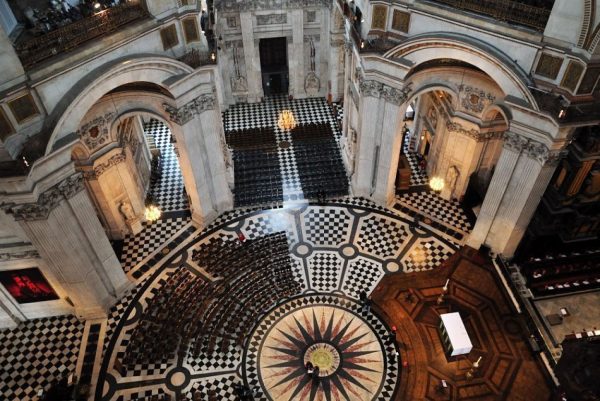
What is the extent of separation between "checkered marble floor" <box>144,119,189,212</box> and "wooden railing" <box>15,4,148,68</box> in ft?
30.9

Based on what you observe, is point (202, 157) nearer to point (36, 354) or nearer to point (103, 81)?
point (103, 81)

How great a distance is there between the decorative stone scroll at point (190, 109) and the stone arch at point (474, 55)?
6835mm

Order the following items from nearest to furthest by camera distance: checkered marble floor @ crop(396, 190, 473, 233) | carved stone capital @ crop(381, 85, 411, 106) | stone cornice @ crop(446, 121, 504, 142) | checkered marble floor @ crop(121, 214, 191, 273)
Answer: carved stone capital @ crop(381, 85, 411, 106)
stone cornice @ crop(446, 121, 504, 142)
checkered marble floor @ crop(121, 214, 191, 273)
checkered marble floor @ crop(396, 190, 473, 233)

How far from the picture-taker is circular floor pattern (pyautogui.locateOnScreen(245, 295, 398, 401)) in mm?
15445

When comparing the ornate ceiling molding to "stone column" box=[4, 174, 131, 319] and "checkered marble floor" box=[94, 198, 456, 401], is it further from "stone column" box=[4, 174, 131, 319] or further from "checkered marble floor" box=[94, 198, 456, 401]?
"checkered marble floor" box=[94, 198, 456, 401]

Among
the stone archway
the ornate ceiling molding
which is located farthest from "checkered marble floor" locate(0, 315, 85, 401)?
the stone archway

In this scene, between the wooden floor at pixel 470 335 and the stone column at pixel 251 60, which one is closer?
the wooden floor at pixel 470 335

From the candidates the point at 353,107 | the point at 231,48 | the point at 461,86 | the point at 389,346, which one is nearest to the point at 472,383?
the point at 389,346

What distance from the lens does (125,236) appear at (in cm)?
2055

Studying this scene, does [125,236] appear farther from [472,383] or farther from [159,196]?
[472,383]

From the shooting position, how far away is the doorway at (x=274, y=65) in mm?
26422

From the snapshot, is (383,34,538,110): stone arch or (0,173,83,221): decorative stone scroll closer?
(0,173,83,221): decorative stone scroll

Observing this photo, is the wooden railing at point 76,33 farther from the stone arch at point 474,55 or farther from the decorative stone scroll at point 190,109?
the stone arch at point 474,55

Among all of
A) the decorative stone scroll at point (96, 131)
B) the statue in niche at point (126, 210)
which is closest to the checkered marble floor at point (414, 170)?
the statue in niche at point (126, 210)
